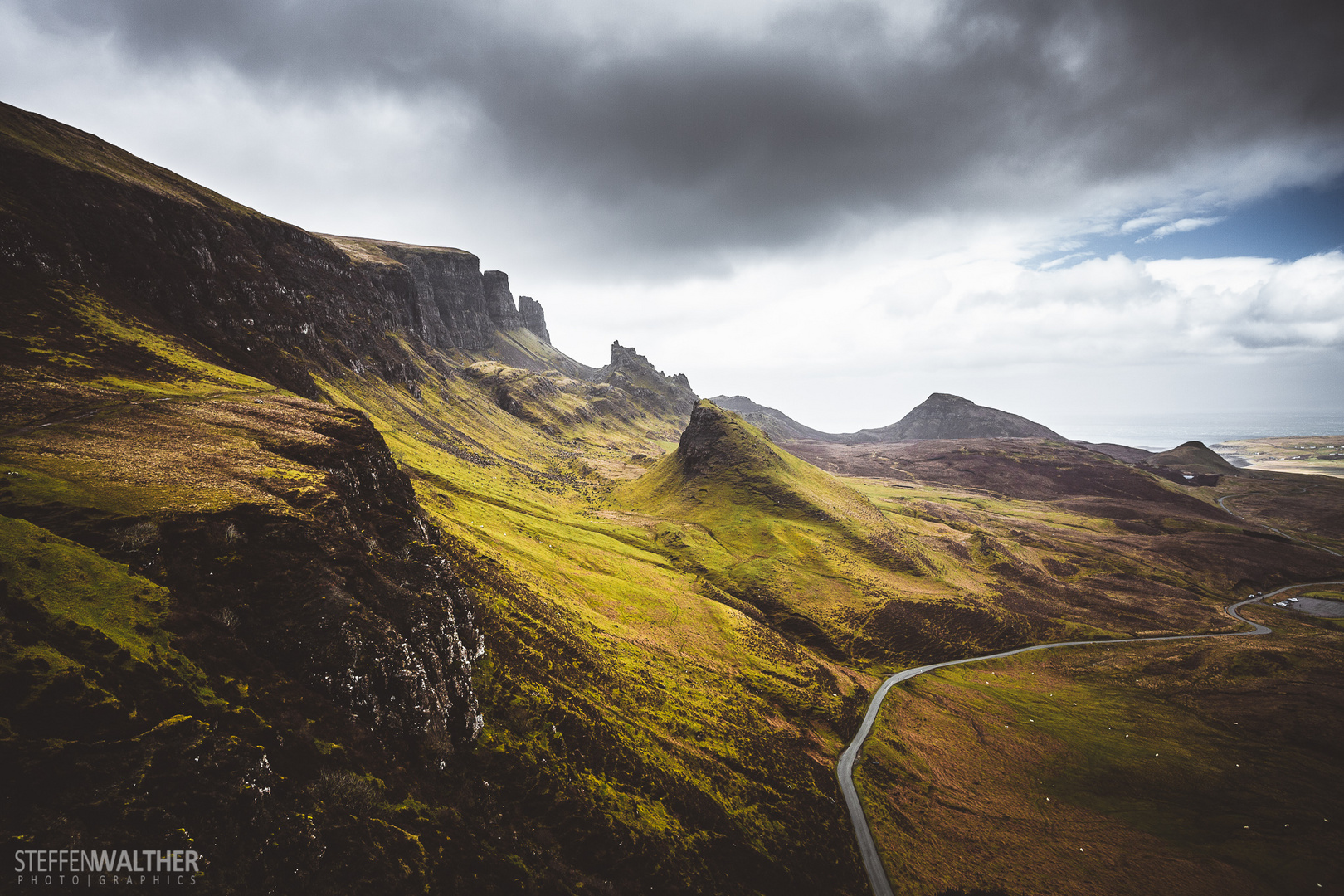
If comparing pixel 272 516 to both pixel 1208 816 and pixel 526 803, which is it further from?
pixel 1208 816

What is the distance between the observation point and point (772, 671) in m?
84.8

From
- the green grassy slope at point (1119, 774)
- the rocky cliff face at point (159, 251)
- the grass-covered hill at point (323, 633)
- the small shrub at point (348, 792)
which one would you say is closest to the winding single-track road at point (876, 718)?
the green grassy slope at point (1119, 774)

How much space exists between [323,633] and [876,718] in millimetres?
84297

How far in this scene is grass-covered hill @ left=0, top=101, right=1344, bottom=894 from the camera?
21.7m

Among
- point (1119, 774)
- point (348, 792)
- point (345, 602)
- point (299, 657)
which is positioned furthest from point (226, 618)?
point (1119, 774)

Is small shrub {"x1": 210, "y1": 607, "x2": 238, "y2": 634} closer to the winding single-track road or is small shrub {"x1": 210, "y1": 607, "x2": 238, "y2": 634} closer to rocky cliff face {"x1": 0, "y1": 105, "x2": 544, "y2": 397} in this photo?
the winding single-track road

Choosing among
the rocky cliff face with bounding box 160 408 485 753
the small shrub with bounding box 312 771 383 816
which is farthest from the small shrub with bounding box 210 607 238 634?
Result: the small shrub with bounding box 312 771 383 816

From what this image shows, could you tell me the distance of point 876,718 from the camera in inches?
3162

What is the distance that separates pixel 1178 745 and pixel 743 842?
81190 mm

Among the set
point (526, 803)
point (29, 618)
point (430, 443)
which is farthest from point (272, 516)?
point (430, 443)

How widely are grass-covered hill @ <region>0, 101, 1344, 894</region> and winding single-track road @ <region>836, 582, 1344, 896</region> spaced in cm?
260

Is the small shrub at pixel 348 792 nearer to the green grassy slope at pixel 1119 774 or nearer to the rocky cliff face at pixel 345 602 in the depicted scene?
the rocky cliff face at pixel 345 602

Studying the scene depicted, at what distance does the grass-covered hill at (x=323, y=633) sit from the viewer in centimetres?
2167

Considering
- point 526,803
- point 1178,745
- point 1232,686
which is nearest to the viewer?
point 526,803
